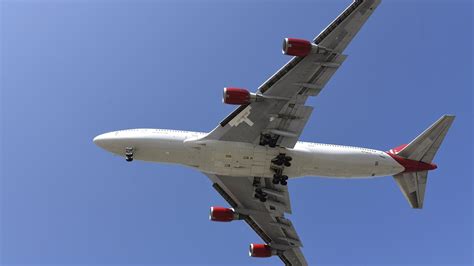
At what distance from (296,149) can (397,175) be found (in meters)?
11.7

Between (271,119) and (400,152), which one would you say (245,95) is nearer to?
(271,119)

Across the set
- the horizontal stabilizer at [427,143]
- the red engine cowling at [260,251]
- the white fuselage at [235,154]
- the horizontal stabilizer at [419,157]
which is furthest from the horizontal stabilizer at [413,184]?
the red engine cowling at [260,251]

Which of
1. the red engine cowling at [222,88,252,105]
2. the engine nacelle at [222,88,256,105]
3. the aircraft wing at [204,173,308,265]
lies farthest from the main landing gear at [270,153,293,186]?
the red engine cowling at [222,88,252,105]

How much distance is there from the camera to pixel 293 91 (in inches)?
2020

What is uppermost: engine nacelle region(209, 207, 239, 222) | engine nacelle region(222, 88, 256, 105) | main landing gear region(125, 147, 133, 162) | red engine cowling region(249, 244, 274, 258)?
engine nacelle region(222, 88, 256, 105)

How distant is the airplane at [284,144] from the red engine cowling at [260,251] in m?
6.80

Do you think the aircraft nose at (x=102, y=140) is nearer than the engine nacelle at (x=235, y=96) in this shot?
No

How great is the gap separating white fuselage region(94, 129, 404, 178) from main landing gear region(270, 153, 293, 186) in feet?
1.27

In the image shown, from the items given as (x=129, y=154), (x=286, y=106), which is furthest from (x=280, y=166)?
(x=129, y=154)

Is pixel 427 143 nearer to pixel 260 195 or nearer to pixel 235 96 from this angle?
pixel 260 195

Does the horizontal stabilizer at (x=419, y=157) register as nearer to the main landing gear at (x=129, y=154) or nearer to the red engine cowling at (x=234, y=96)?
the red engine cowling at (x=234, y=96)

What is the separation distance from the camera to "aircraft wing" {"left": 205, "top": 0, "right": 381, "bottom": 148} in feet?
160

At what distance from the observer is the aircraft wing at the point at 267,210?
59.3 m

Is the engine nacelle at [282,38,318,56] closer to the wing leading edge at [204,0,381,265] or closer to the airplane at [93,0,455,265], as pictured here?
the airplane at [93,0,455,265]
